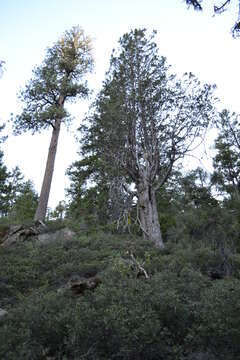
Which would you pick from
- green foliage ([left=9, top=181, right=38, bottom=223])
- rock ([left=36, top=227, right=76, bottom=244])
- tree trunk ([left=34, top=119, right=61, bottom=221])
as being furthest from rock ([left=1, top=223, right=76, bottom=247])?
green foliage ([left=9, top=181, right=38, bottom=223])

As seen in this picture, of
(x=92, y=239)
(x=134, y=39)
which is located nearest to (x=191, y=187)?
(x=92, y=239)

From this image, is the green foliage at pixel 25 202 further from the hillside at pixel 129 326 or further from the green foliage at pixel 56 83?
the hillside at pixel 129 326

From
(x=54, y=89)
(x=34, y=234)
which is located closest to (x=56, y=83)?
(x=54, y=89)

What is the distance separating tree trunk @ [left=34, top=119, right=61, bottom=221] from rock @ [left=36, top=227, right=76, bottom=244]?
8.38ft

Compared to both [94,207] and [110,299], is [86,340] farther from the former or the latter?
[94,207]

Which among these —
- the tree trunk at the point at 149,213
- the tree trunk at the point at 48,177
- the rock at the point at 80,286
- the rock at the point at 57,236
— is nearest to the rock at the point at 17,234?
the rock at the point at 57,236

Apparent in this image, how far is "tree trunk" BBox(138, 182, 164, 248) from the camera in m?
12.0

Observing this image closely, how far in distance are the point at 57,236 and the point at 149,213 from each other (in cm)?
370

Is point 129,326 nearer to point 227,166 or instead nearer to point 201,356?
point 201,356

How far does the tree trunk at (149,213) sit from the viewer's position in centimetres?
1198

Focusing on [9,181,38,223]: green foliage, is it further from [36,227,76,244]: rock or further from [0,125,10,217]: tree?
[36,227,76,244]: rock

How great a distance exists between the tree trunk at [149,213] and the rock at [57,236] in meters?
2.84

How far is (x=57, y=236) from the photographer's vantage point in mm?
11734

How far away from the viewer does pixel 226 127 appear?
68.1 ft
